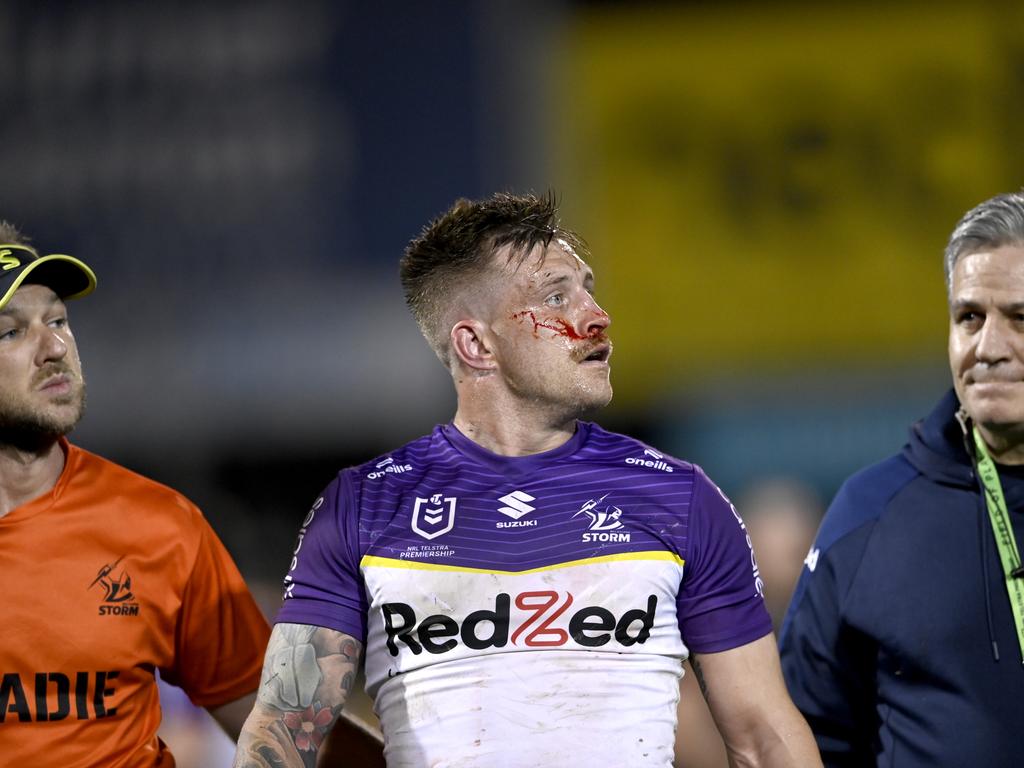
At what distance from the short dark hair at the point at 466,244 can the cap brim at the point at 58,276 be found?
75cm

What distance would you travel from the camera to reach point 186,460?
836 centimetres

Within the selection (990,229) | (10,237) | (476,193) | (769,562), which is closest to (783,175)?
(476,193)

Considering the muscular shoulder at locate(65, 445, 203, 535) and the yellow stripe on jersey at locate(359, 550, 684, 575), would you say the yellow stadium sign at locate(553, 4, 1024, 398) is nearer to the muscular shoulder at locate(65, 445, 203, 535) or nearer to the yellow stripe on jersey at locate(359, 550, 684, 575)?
the muscular shoulder at locate(65, 445, 203, 535)

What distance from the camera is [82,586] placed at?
10.5 feet

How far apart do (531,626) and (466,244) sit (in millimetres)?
924

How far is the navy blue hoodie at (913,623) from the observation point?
10.4 feet

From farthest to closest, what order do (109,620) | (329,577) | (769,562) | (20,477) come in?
(769,562)
(20,477)
(109,620)
(329,577)

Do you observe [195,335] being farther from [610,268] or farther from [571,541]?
[571,541]

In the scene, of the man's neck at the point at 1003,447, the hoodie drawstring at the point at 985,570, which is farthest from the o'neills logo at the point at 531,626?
the man's neck at the point at 1003,447

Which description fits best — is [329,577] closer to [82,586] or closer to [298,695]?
[298,695]

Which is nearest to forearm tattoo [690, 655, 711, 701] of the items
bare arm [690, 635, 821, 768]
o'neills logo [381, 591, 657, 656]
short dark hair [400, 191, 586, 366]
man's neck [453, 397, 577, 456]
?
bare arm [690, 635, 821, 768]

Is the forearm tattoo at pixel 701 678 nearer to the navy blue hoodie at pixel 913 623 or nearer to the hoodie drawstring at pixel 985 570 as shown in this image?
the navy blue hoodie at pixel 913 623

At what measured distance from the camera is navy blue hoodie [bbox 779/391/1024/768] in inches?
124

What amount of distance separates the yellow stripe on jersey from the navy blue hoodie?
1.90 ft
